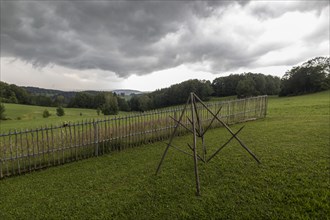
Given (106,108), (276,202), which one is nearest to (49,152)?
(276,202)

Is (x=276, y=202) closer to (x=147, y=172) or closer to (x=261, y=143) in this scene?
(x=147, y=172)

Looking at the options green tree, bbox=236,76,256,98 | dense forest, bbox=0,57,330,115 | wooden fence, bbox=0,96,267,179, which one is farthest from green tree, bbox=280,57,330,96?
wooden fence, bbox=0,96,267,179

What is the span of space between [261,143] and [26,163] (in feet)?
29.8

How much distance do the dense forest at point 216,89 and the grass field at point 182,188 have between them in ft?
117

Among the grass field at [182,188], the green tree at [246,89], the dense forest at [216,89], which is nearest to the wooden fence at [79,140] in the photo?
the grass field at [182,188]

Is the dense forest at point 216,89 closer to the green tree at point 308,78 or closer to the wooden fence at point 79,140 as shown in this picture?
the green tree at point 308,78

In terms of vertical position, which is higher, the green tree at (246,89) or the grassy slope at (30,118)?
the green tree at (246,89)

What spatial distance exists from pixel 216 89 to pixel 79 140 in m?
60.4

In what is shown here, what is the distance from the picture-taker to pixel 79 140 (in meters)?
7.96

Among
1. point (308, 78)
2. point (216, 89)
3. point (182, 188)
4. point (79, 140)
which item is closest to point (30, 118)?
point (79, 140)

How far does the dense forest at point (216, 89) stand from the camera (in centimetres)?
4488

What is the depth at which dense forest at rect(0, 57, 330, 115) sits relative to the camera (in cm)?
4488

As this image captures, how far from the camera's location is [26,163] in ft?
22.9

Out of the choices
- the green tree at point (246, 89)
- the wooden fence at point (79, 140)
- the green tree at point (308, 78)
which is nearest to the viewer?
the wooden fence at point (79, 140)
